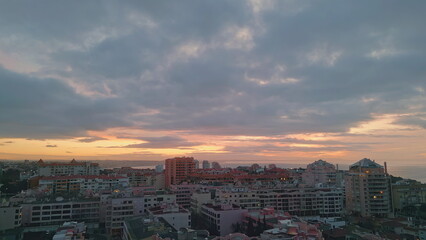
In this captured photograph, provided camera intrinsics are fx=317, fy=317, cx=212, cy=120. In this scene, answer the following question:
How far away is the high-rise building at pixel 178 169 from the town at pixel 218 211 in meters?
22.6

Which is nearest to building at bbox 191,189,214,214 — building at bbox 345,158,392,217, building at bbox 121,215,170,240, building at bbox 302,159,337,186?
building at bbox 121,215,170,240

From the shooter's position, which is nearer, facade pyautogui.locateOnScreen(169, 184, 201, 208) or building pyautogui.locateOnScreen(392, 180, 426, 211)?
facade pyautogui.locateOnScreen(169, 184, 201, 208)

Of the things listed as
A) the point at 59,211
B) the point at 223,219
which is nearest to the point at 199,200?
the point at 223,219

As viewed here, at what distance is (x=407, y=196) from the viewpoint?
63719mm

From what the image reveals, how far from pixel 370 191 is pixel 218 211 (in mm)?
32061

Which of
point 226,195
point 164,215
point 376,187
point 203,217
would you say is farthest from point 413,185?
point 164,215

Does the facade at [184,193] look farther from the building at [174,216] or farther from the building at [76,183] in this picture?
the building at [174,216]

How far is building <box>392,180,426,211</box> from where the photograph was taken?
209 ft

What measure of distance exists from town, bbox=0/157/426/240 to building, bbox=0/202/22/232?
0.11m

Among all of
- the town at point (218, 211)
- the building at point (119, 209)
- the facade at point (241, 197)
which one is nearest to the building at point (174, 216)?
the town at point (218, 211)

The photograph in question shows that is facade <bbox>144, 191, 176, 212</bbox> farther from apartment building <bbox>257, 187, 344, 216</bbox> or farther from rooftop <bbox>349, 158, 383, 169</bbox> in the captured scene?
rooftop <bbox>349, 158, 383, 169</bbox>

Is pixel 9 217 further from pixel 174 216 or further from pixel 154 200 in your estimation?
pixel 174 216

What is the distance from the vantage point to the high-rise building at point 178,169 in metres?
97.4

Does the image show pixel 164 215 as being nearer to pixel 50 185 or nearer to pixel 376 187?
pixel 376 187
